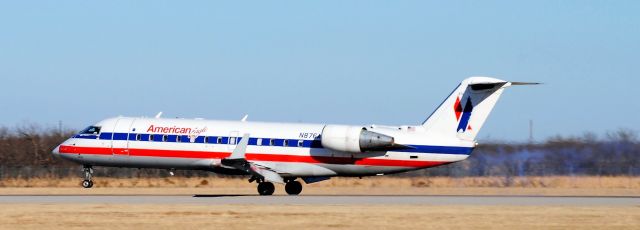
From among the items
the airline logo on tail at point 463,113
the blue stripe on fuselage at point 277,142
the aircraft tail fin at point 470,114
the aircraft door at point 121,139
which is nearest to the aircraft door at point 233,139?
the blue stripe on fuselage at point 277,142

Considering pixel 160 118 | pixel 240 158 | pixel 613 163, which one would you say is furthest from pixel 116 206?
pixel 613 163

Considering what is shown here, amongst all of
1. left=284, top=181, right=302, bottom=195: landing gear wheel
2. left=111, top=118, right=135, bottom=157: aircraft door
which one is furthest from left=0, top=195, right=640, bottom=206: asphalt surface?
left=111, top=118, right=135, bottom=157: aircraft door

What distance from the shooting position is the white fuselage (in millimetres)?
48219

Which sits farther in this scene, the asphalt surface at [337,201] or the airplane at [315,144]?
the airplane at [315,144]

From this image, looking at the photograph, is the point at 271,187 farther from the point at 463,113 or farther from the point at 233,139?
the point at 463,113

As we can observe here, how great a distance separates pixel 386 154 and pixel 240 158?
6224 mm

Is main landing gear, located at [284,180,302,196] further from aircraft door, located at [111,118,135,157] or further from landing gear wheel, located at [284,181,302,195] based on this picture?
aircraft door, located at [111,118,135,157]

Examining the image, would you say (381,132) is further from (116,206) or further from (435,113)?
(116,206)

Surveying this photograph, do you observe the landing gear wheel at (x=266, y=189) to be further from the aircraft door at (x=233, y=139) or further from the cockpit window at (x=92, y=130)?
the cockpit window at (x=92, y=130)

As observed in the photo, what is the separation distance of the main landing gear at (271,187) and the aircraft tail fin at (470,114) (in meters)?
6.26

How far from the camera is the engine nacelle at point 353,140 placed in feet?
156

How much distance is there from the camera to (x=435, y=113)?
160 ft

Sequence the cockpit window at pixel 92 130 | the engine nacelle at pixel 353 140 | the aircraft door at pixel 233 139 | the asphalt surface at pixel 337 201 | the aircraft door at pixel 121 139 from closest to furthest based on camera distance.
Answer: the asphalt surface at pixel 337 201 < the engine nacelle at pixel 353 140 < the aircraft door at pixel 233 139 < the aircraft door at pixel 121 139 < the cockpit window at pixel 92 130

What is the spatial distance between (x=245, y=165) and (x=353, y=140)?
15.2 ft
